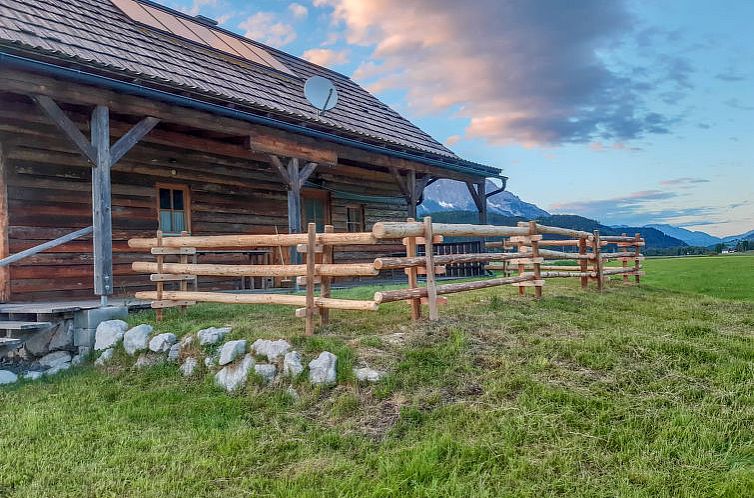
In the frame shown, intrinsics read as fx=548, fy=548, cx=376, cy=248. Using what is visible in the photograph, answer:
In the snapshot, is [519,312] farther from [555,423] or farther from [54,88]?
[54,88]

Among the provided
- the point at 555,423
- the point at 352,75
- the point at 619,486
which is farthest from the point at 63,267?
the point at 352,75

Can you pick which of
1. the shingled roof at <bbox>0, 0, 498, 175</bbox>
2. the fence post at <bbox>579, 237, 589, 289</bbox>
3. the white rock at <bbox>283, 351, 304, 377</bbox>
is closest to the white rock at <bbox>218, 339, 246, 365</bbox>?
the white rock at <bbox>283, 351, 304, 377</bbox>

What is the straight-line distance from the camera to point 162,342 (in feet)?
19.9

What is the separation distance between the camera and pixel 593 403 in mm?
4035

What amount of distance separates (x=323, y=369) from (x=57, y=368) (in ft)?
11.9

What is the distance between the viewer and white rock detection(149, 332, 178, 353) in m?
6.05

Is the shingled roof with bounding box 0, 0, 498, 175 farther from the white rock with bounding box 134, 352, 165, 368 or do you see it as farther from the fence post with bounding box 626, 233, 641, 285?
the fence post with bounding box 626, 233, 641, 285

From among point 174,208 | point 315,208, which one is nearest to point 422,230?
point 174,208

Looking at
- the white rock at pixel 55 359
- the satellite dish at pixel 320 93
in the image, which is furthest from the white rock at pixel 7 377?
the satellite dish at pixel 320 93

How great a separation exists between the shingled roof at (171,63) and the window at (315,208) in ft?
6.40

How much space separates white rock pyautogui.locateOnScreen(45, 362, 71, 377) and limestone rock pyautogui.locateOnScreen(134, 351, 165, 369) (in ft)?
3.29

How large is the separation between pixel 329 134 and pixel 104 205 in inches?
187

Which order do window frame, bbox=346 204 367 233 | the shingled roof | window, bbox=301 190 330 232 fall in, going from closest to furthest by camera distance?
1. the shingled roof
2. window, bbox=301 190 330 232
3. window frame, bbox=346 204 367 233

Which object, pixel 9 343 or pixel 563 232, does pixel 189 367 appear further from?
pixel 563 232
